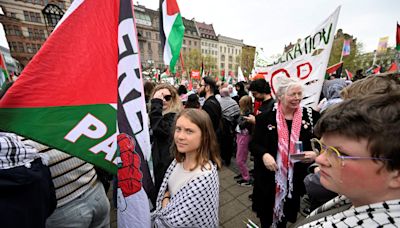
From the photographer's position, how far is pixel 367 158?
24.4 inches

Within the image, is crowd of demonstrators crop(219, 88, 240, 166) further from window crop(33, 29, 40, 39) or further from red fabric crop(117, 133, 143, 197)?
window crop(33, 29, 40, 39)

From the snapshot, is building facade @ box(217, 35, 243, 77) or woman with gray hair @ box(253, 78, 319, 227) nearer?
woman with gray hair @ box(253, 78, 319, 227)

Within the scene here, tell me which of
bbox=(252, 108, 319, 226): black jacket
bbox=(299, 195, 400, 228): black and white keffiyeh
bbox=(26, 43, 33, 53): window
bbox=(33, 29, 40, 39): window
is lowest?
bbox=(252, 108, 319, 226): black jacket

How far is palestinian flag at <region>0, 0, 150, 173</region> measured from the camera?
85 centimetres

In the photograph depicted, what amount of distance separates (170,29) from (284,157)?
3018 millimetres

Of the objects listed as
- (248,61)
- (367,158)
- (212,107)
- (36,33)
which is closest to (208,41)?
(248,61)

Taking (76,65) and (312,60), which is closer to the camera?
(76,65)

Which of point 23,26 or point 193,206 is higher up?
point 23,26

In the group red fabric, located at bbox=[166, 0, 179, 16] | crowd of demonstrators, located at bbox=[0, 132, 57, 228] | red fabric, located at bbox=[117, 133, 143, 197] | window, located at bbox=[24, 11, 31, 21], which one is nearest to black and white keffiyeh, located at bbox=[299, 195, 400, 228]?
red fabric, located at bbox=[117, 133, 143, 197]

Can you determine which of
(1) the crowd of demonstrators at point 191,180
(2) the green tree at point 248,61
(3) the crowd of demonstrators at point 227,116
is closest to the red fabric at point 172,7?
(3) the crowd of demonstrators at point 227,116

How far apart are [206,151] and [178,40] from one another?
282 cm

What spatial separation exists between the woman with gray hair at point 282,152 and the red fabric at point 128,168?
1.44 metres

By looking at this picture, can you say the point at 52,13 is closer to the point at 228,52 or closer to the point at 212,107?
the point at 212,107

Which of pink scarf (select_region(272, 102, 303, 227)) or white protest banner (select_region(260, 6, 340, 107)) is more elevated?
white protest banner (select_region(260, 6, 340, 107))
